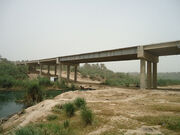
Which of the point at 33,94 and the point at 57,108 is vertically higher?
the point at 57,108

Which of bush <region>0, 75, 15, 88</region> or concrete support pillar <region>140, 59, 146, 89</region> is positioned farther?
bush <region>0, 75, 15, 88</region>

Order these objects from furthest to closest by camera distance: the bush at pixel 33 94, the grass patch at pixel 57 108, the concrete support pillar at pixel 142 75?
the concrete support pillar at pixel 142 75 < the bush at pixel 33 94 < the grass patch at pixel 57 108

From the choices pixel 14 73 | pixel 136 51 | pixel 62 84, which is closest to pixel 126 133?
pixel 136 51

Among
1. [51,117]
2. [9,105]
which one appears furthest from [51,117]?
[9,105]

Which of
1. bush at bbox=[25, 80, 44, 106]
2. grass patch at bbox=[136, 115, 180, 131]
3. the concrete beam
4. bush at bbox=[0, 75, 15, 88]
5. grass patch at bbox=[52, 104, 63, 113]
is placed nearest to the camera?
grass patch at bbox=[136, 115, 180, 131]

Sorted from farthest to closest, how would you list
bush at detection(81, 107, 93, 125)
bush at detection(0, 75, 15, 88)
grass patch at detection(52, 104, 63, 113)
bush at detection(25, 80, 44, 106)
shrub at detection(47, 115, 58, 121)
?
bush at detection(0, 75, 15, 88)
bush at detection(25, 80, 44, 106)
grass patch at detection(52, 104, 63, 113)
shrub at detection(47, 115, 58, 121)
bush at detection(81, 107, 93, 125)

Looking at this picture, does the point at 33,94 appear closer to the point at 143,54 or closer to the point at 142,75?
the point at 142,75

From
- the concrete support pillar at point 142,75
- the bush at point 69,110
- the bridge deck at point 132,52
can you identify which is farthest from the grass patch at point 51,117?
the bridge deck at point 132,52

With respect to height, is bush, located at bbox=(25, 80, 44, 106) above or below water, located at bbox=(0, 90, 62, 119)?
above

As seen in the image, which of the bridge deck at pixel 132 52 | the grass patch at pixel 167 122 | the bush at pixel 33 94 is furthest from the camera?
the bridge deck at pixel 132 52

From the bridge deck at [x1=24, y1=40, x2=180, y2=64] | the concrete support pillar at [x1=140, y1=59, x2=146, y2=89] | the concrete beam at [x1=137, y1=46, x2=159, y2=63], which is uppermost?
the bridge deck at [x1=24, y1=40, x2=180, y2=64]

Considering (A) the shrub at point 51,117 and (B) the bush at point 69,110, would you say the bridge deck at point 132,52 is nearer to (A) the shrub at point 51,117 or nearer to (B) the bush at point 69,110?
(B) the bush at point 69,110

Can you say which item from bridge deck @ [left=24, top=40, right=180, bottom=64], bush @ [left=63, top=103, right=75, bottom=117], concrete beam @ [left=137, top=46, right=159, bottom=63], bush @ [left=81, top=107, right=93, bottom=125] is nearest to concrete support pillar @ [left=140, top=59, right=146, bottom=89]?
concrete beam @ [left=137, top=46, right=159, bottom=63]

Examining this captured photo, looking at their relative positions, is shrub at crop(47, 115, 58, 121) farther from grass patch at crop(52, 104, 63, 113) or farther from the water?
the water
